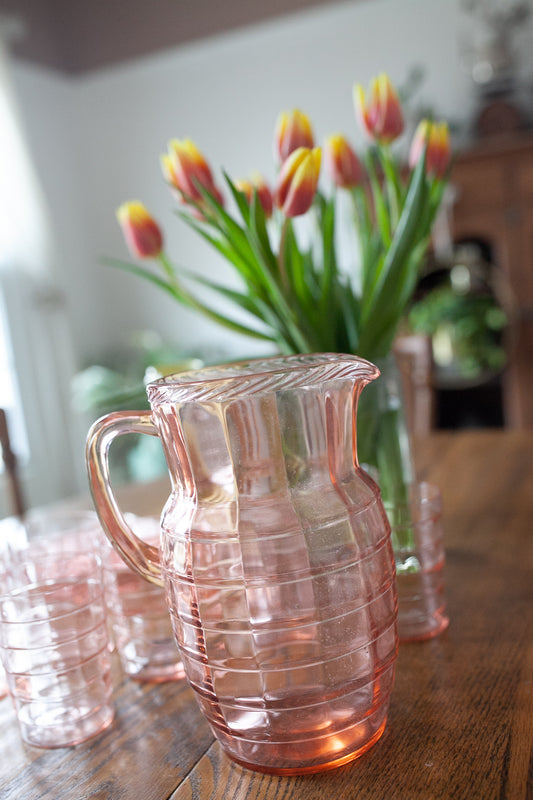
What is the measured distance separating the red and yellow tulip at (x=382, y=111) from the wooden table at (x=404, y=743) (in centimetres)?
41

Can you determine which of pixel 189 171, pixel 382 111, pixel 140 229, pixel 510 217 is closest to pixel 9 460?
pixel 140 229

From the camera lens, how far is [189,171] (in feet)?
2.01

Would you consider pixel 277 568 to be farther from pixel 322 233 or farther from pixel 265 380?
pixel 322 233

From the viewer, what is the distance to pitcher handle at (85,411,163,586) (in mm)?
455

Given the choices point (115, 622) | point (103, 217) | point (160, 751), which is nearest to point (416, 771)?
point (160, 751)

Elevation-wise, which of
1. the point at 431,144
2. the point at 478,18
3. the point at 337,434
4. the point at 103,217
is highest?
the point at 478,18

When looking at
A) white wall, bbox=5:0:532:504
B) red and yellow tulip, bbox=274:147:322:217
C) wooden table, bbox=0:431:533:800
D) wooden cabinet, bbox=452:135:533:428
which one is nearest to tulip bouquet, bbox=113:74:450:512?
red and yellow tulip, bbox=274:147:322:217

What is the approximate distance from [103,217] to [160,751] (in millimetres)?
3877

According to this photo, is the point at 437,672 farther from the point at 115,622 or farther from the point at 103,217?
the point at 103,217

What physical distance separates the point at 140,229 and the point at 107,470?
322mm

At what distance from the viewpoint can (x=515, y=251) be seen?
295 cm

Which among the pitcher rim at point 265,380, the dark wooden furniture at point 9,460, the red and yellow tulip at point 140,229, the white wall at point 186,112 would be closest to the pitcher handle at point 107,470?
the pitcher rim at point 265,380

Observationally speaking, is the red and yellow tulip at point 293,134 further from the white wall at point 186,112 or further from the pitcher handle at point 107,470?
the white wall at point 186,112

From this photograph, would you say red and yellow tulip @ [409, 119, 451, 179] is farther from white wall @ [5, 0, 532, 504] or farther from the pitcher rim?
white wall @ [5, 0, 532, 504]
